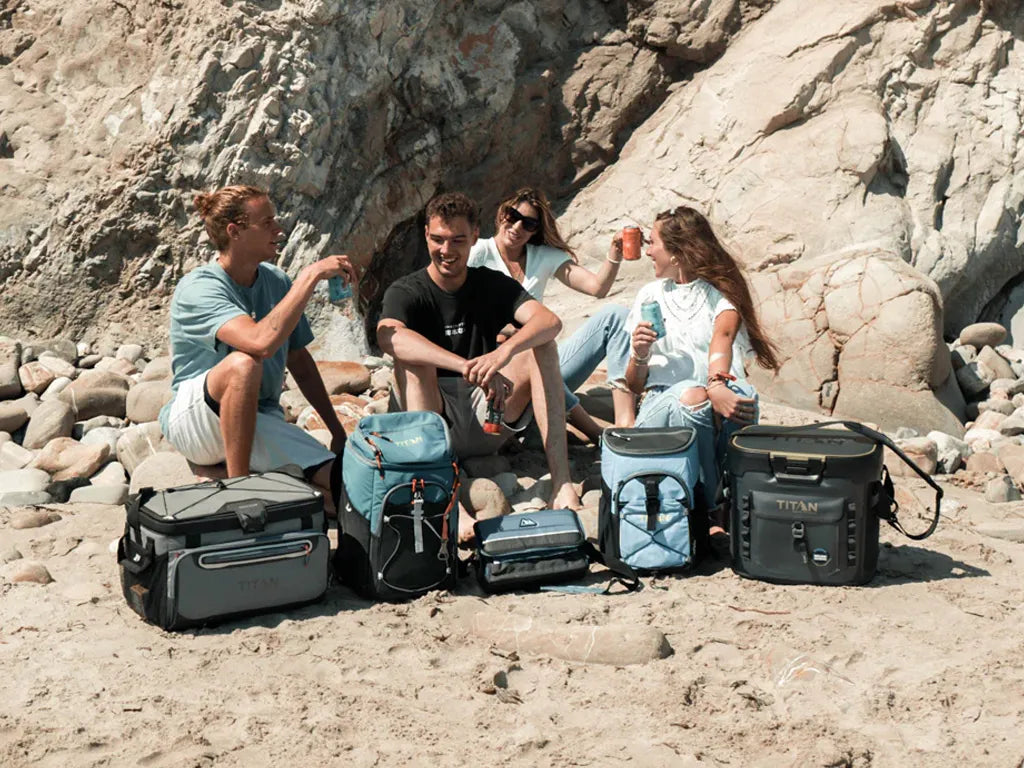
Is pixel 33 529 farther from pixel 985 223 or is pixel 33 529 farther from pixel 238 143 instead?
pixel 985 223

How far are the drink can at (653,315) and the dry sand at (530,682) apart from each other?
124 centimetres

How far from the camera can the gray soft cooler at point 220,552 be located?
13.3 ft

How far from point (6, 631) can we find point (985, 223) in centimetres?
818

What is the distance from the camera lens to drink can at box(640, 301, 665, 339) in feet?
17.5

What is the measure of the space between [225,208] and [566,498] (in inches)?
82.5

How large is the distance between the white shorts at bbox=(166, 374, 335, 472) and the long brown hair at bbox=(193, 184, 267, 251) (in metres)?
0.68

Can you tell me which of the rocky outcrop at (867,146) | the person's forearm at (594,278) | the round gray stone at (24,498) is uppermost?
the rocky outcrop at (867,146)

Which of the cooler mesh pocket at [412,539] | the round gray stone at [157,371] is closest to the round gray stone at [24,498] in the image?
the round gray stone at [157,371]

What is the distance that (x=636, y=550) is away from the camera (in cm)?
473

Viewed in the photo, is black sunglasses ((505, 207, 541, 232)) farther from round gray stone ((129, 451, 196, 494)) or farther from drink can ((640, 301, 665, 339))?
round gray stone ((129, 451, 196, 494))

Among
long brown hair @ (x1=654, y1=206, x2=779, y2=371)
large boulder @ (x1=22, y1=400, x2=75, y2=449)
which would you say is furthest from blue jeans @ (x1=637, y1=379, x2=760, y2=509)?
large boulder @ (x1=22, y1=400, x2=75, y2=449)

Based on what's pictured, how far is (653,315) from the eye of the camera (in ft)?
17.6

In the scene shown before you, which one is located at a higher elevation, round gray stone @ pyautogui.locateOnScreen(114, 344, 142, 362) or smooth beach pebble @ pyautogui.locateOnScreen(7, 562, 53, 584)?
round gray stone @ pyautogui.locateOnScreen(114, 344, 142, 362)

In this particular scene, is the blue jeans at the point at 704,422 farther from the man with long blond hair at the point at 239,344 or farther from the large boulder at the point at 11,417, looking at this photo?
the large boulder at the point at 11,417
